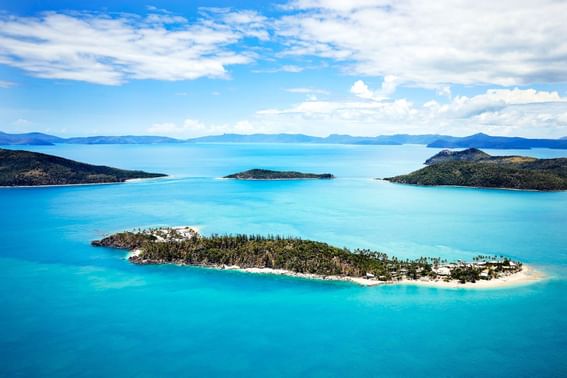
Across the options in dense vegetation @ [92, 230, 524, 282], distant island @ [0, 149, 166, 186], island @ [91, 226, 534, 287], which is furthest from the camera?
distant island @ [0, 149, 166, 186]

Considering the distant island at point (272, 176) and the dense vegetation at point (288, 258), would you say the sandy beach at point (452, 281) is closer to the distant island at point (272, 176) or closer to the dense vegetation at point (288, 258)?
the dense vegetation at point (288, 258)

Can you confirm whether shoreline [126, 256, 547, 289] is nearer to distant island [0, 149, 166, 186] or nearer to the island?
the island

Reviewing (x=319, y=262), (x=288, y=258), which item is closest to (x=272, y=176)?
(x=288, y=258)

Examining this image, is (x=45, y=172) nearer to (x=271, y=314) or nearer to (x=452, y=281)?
(x=271, y=314)

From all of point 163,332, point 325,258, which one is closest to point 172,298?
point 163,332

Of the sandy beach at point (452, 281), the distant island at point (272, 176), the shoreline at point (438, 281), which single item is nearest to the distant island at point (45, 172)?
the distant island at point (272, 176)

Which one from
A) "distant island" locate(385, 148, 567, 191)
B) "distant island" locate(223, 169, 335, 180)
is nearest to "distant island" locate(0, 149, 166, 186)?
"distant island" locate(223, 169, 335, 180)
